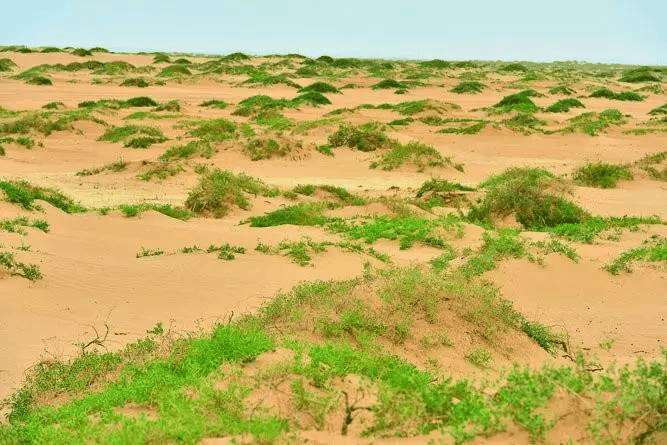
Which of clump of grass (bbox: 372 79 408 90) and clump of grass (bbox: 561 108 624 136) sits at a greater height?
clump of grass (bbox: 372 79 408 90)

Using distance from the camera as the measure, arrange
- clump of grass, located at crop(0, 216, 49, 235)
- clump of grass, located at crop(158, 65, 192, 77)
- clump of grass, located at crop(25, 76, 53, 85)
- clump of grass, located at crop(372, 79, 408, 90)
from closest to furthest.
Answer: clump of grass, located at crop(0, 216, 49, 235) → clump of grass, located at crop(25, 76, 53, 85) → clump of grass, located at crop(372, 79, 408, 90) → clump of grass, located at crop(158, 65, 192, 77)

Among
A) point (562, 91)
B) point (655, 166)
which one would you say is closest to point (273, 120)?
point (655, 166)

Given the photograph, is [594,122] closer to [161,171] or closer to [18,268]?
[161,171]

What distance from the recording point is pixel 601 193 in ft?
55.3

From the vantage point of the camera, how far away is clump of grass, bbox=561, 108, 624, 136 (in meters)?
25.9

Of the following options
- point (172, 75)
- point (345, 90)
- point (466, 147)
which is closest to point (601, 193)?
point (466, 147)

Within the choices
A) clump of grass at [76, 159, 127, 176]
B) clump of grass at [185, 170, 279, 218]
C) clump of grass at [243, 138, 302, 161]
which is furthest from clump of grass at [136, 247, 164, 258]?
clump of grass at [243, 138, 302, 161]

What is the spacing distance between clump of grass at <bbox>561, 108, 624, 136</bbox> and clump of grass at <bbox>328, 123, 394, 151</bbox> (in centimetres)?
745

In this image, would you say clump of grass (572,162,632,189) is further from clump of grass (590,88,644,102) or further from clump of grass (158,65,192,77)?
clump of grass (158,65,192,77)

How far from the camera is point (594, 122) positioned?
90.1ft

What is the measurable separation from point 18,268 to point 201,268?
2.37m

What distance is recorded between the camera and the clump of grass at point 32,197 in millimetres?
→ 12539

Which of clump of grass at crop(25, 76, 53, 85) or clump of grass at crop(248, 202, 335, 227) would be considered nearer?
clump of grass at crop(248, 202, 335, 227)

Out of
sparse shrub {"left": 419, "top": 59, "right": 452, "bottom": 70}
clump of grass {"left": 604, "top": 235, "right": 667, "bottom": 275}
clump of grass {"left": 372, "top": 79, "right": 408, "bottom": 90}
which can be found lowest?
clump of grass {"left": 604, "top": 235, "right": 667, "bottom": 275}
